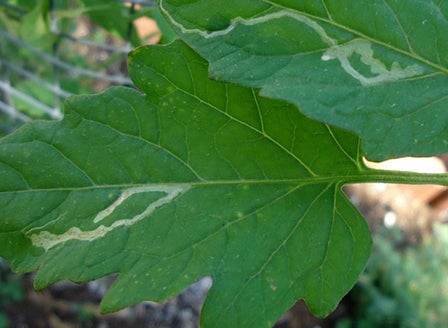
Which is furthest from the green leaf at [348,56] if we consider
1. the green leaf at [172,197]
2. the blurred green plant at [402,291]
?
the blurred green plant at [402,291]

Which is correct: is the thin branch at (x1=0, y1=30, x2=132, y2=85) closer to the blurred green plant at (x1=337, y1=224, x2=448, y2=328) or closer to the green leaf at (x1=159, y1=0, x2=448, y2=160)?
the green leaf at (x1=159, y1=0, x2=448, y2=160)

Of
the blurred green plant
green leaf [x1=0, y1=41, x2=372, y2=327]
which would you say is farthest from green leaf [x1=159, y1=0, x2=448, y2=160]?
the blurred green plant

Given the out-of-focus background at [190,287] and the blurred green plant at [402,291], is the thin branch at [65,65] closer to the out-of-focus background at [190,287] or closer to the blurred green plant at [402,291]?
the out-of-focus background at [190,287]

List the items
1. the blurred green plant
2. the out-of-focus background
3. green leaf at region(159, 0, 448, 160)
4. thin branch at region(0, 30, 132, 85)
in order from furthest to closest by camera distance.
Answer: the blurred green plant < the out-of-focus background < thin branch at region(0, 30, 132, 85) < green leaf at region(159, 0, 448, 160)

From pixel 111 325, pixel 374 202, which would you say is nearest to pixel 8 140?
pixel 111 325

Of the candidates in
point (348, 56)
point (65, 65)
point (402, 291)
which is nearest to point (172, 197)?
point (348, 56)

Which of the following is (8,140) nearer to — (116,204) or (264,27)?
(116,204)
